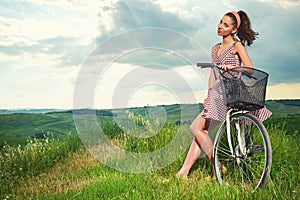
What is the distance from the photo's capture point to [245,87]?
4.47 metres

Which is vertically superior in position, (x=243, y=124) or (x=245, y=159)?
(x=243, y=124)

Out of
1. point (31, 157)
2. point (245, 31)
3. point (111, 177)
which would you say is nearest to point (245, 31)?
point (245, 31)

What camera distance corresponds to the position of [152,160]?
6168 mm

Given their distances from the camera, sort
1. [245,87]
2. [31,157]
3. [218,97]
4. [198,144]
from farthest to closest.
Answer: [31,157] → [198,144] → [218,97] → [245,87]

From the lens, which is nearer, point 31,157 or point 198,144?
point 198,144

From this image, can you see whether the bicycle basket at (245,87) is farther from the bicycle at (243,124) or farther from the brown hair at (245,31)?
the brown hair at (245,31)

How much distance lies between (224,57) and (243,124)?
2.77 ft

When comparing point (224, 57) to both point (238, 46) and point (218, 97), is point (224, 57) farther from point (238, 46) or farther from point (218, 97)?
point (218, 97)

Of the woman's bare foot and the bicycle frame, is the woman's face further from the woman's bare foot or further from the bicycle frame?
the woman's bare foot

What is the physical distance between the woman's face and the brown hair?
0.07 metres

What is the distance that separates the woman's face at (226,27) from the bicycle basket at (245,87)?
626mm

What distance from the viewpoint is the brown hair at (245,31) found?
507 centimetres

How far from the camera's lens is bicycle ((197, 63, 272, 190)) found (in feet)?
14.4

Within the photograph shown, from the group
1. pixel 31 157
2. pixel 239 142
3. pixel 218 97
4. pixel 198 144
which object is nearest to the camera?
pixel 239 142
